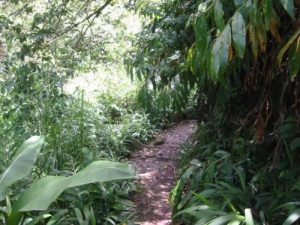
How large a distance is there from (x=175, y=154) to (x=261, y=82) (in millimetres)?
3059

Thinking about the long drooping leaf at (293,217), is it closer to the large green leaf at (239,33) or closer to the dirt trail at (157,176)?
the large green leaf at (239,33)

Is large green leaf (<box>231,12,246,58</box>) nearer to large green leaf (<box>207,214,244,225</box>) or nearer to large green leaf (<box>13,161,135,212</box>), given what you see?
large green leaf (<box>13,161,135,212</box>)

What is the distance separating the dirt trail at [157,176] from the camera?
4.33m

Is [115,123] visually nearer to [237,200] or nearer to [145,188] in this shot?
[145,188]

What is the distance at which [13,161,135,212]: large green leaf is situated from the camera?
1833 millimetres

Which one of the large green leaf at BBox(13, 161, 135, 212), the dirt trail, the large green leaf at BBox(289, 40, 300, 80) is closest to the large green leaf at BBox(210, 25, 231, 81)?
the large green leaf at BBox(289, 40, 300, 80)

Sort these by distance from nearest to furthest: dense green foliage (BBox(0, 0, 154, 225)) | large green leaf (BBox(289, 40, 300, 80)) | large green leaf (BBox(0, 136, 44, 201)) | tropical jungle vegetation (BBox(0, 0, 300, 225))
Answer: large green leaf (BBox(289, 40, 300, 80))
large green leaf (BBox(0, 136, 44, 201))
tropical jungle vegetation (BBox(0, 0, 300, 225))
dense green foliage (BBox(0, 0, 154, 225))

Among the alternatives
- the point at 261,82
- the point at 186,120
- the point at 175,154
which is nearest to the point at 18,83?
the point at 261,82

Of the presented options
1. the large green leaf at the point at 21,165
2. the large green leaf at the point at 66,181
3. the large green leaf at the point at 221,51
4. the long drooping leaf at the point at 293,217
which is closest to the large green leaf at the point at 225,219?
the long drooping leaf at the point at 293,217

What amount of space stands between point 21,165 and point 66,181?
675 mm

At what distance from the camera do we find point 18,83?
376cm

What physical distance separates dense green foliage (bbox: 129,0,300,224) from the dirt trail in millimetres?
509

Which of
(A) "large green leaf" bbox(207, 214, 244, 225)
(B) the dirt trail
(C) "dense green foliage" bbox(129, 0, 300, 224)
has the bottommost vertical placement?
(B) the dirt trail

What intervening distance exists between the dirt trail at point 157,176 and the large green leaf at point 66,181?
2308 millimetres
